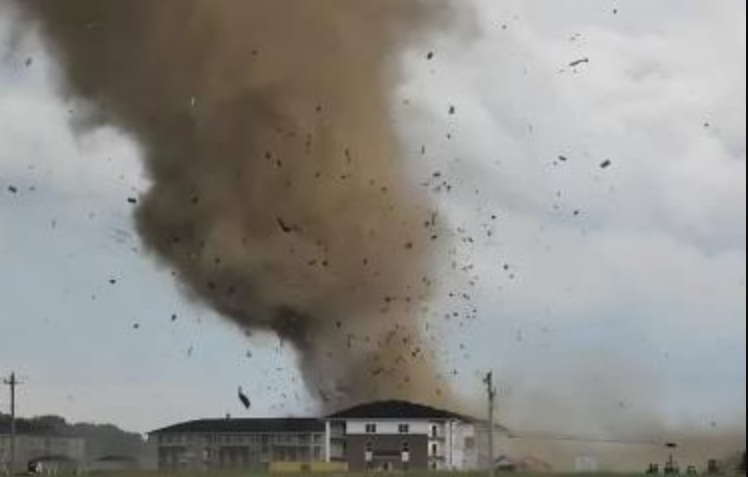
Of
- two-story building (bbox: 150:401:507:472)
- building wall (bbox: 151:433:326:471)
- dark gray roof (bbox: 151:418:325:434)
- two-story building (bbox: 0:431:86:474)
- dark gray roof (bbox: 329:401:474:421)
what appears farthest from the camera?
two-story building (bbox: 0:431:86:474)

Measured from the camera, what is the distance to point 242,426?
5694 inches

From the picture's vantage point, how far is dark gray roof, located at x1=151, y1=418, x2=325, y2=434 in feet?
460

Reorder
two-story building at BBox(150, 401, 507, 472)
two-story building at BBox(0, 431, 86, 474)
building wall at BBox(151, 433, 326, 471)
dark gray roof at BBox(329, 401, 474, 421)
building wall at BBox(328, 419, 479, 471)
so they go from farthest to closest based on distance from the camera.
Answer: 1. two-story building at BBox(0, 431, 86, 474)
2. building wall at BBox(151, 433, 326, 471)
3. building wall at BBox(328, 419, 479, 471)
4. two-story building at BBox(150, 401, 507, 472)
5. dark gray roof at BBox(329, 401, 474, 421)

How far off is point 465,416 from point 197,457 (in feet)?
120

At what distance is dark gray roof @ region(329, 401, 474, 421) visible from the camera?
11846 centimetres

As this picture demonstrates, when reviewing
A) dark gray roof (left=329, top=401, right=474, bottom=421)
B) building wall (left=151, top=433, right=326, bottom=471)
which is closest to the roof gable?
building wall (left=151, top=433, right=326, bottom=471)

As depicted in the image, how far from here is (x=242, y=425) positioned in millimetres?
144875

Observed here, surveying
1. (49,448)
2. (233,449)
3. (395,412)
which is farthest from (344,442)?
(49,448)

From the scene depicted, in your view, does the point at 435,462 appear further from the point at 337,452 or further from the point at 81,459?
the point at 81,459

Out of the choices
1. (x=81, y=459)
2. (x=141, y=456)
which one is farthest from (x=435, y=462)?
(x=81, y=459)

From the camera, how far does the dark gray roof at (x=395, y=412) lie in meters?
118

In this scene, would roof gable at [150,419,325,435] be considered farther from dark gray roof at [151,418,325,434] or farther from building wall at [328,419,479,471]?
building wall at [328,419,479,471]

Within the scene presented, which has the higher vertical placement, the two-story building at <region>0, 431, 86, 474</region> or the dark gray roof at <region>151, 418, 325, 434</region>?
the dark gray roof at <region>151, 418, 325, 434</region>

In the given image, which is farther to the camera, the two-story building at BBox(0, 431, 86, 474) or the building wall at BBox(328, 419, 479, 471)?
the two-story building at BBox(0, 431, 86, 474)
